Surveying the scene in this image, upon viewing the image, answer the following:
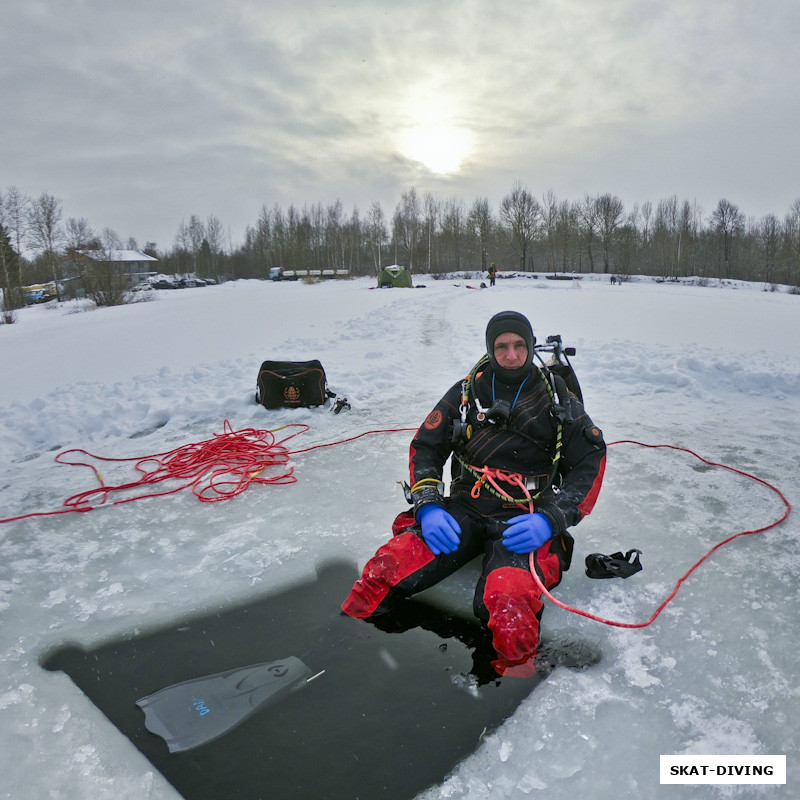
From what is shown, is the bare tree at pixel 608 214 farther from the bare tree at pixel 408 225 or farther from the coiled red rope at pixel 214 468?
the coiled red rope at pixel 214 468

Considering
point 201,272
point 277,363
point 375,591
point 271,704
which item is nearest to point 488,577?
point 375,591

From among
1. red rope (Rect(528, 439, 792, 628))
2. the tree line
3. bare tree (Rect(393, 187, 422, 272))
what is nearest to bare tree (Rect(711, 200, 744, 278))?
the tree line

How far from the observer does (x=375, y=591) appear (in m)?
2.26

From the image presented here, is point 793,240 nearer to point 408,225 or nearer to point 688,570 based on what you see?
point 408,225

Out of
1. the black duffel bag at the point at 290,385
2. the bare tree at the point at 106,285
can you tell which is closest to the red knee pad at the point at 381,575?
the black duffel bag at the point at 290,385

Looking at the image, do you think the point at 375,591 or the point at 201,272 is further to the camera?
the point at 201,272

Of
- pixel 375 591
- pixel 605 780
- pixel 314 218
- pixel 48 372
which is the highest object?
pixel 314 218

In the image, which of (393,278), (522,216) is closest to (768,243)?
(522,216)

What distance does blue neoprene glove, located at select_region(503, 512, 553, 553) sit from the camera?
220 cm

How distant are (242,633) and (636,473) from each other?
9.10 feet

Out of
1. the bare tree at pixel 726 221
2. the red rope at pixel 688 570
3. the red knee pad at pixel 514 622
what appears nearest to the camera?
the red knee pad at pixel 514 622

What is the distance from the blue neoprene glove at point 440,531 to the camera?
2.29 m

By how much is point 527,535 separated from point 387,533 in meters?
1.03

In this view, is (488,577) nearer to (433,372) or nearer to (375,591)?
(375,591)
